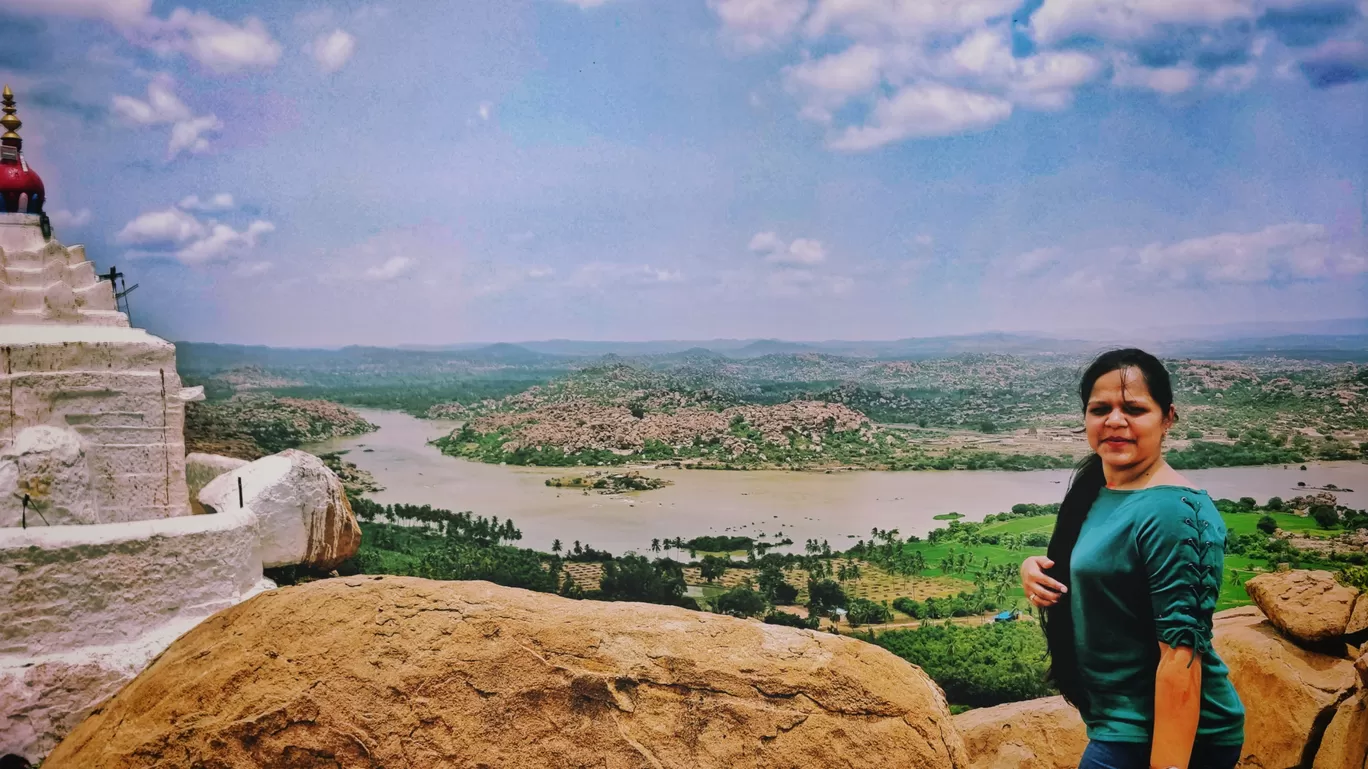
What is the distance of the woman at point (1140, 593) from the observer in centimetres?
273

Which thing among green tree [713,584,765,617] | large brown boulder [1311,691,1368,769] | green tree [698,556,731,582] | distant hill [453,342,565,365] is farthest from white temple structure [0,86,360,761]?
large brown boulder [1311,691,1368,769]

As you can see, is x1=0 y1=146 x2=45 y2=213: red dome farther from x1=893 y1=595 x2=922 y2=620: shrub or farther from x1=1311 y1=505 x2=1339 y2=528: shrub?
x1=1311 y1=505 x2=1339 y2=528: shrub

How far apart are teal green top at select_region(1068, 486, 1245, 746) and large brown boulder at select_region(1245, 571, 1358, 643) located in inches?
84.1

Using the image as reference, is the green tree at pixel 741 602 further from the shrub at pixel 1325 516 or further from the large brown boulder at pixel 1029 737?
the shrub at pixel 1325 516

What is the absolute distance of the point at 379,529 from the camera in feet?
25.7

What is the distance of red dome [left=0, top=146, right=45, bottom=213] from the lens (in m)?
6.43

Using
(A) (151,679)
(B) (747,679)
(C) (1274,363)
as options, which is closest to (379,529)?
(A) (151,679)

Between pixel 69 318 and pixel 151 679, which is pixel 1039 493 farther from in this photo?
pixel 69 318

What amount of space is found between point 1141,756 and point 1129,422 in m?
1.22

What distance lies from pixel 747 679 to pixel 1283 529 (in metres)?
5.20

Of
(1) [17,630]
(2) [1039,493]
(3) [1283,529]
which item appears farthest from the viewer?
(2) [1039,493]

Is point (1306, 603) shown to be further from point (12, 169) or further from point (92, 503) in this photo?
point (12, 169)

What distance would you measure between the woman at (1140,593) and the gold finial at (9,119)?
26.4ft

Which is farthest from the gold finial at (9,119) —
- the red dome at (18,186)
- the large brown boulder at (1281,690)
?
the large brown boulder at (1281,690)
